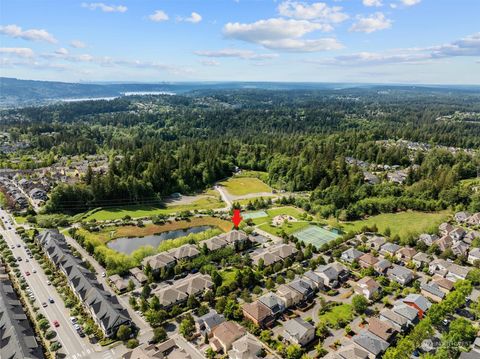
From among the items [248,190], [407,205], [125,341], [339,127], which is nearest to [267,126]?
[339,127]

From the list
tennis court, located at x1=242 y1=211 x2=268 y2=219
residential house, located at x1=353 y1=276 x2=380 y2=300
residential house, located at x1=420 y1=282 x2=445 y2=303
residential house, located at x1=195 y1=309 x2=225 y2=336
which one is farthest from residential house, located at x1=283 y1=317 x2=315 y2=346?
tennis court, located at x1=242 y1=211 x2=268 y2=219

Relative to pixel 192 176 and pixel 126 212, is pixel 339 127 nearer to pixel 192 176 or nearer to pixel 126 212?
pixel 192 176

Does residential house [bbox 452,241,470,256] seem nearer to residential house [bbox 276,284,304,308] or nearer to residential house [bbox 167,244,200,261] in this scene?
residential house [bbox 276,284,304,308]

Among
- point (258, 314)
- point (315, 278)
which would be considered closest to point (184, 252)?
point (258, 314)

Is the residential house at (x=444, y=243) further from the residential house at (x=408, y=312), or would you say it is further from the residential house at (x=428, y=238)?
the residential house at (x=408, y=312)

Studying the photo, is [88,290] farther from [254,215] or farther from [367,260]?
[367,260]

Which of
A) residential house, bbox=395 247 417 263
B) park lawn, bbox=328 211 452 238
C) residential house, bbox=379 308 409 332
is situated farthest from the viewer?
park lawn, bbox=328 211 452 238
